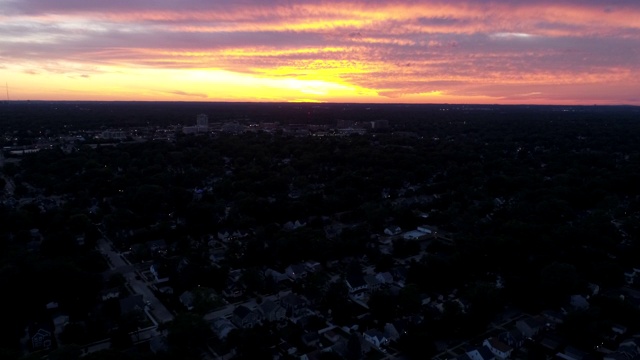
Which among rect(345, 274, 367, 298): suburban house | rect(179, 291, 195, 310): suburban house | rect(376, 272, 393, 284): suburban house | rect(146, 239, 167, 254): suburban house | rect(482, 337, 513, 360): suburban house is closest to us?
rect(482, 337, 513, 360): suburban house

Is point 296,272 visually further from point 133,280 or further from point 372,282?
point 133,280

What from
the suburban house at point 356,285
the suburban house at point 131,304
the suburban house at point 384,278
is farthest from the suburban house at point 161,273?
the suburban house at point 384,278

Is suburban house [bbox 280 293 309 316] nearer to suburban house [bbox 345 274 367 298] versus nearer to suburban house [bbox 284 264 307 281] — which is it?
suburban house [bbox 345 274 367 298]

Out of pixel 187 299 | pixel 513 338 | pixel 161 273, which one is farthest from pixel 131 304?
pixel 513 338

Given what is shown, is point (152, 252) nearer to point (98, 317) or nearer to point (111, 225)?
point (111, 225)

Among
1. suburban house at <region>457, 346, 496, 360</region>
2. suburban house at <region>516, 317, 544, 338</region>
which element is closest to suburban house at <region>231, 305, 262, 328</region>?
suburban house at <region>457, 346, 496, 360</region>

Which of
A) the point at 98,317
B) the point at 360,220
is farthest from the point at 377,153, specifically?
the point at 98,317
